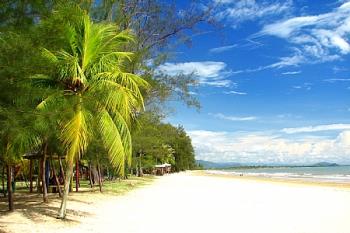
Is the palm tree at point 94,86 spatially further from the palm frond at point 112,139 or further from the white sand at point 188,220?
the white sand at point 188,220

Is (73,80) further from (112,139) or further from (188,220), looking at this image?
(188,220)

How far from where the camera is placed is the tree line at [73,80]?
6.80 m

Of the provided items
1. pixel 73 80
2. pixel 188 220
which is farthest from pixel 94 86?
pixel 188 220

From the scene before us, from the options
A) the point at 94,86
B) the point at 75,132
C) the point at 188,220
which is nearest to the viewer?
the point at 75,132

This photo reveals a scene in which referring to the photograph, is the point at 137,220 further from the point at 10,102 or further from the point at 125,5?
the point at 125,5

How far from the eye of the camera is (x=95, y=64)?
43.4 feet

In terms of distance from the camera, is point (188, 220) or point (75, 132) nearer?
point (75, 132)

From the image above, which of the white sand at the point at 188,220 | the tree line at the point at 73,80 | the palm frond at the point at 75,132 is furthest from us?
the palm frond at the point at 75,132

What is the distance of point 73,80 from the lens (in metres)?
12.5

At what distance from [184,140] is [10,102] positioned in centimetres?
10548

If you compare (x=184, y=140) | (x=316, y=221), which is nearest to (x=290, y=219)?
(x=316, y=221)

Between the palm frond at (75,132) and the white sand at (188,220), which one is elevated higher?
the palm frond at (75,132)

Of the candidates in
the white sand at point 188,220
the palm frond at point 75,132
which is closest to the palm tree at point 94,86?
the palm frond at point 75,132

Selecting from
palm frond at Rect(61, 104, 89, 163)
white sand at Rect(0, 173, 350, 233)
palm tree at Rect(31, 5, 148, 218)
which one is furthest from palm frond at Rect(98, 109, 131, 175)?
white sand at Rect(0, 173, 350, 233)
